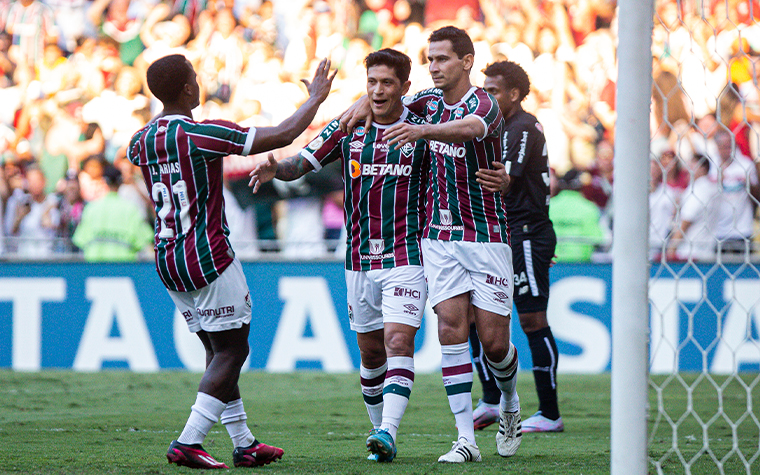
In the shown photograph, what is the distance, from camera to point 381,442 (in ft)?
13.6

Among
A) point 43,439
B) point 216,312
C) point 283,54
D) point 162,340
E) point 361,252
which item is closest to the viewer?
point 216,312

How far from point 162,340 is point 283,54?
4710 mm

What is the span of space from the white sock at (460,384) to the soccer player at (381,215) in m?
0.18

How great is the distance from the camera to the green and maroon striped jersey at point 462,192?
455cm

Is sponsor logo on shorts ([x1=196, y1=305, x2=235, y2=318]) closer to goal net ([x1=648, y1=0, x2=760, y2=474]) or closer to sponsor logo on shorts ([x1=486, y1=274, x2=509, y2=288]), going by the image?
sponsor logo on shorts ([x1=486, y1=274, x2=509, y2=288])

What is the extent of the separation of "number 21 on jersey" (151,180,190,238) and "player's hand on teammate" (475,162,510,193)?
142 cm

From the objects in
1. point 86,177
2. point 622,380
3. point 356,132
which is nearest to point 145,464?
point 356,132

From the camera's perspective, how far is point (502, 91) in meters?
5.68

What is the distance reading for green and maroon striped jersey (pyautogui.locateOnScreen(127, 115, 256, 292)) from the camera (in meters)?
4.04

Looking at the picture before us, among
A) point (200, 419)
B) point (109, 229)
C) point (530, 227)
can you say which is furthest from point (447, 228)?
point (109, 229)

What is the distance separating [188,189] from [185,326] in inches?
204

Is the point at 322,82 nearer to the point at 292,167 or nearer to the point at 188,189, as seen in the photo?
the point at 292,167

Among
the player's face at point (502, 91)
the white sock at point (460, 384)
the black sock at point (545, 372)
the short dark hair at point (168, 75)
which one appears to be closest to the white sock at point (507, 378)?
the white sock at point (460, 384)

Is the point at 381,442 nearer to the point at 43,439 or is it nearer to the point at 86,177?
the point at 43,439
